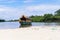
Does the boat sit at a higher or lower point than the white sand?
lower

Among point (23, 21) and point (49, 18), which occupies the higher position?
point (23, 21)

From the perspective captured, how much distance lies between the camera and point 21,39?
472 inches

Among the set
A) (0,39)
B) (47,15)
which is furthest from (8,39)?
(47,15)

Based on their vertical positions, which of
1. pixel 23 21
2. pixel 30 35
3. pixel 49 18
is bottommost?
pixel 49 18

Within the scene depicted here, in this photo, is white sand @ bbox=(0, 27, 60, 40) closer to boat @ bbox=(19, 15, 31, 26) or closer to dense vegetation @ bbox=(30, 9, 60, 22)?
boat @ bbox=(19, 15, 31, 26)

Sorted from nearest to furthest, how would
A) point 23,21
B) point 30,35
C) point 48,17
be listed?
point 30,35
point 23,21
point 48,17

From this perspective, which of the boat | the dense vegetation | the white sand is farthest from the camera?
the dense vegetation

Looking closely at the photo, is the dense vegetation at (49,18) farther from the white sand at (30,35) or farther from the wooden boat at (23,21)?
the white sand at (30,35)

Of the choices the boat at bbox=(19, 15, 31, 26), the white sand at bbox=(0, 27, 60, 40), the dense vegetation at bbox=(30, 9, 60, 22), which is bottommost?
the dense vegetation at bbox=(30, 9, 60, 22)

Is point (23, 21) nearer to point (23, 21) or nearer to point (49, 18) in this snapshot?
point (23, 21)

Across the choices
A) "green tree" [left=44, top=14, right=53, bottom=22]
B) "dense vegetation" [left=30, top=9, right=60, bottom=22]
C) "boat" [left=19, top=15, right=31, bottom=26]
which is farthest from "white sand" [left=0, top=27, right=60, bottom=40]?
"green tree" [left=44, top=14, right=53, bottom=22]

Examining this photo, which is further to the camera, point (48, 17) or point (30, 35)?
point (48, 17)

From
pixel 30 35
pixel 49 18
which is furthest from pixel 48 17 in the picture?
pixel 30 35

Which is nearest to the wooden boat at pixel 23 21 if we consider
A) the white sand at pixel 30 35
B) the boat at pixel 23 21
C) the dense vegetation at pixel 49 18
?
the boat at pixel 23 21
